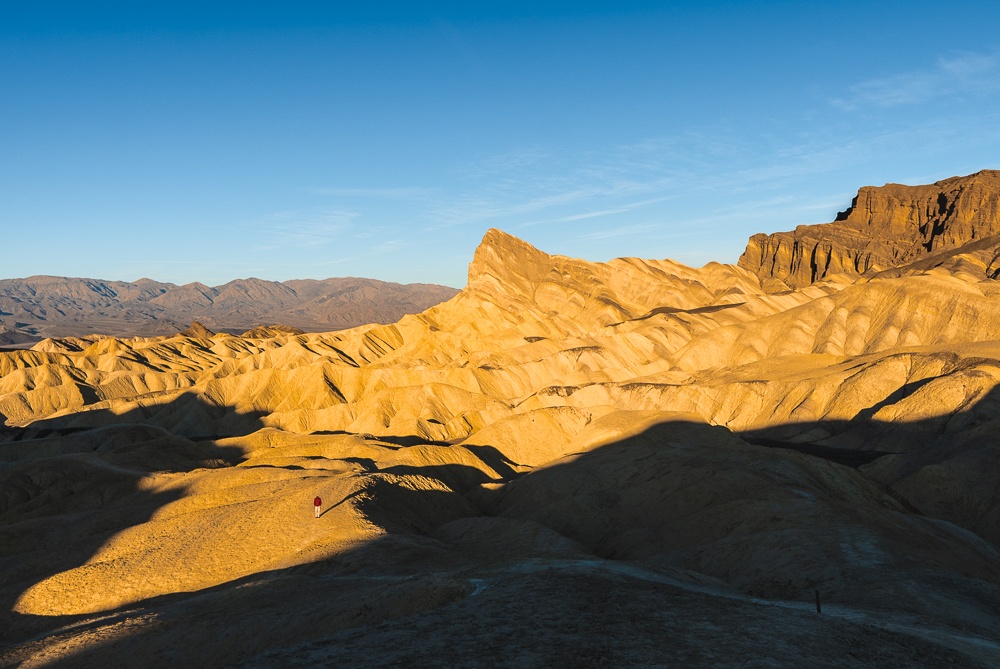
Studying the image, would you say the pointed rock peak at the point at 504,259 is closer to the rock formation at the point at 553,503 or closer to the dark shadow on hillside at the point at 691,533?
the rock formation at the point at 553,503

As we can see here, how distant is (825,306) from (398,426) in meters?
63.1

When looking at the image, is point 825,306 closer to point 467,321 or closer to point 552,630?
point 467,321

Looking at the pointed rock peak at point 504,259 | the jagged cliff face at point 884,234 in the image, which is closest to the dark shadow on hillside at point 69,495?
the pointed rock peak at point 504,259

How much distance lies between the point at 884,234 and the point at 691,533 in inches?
6540

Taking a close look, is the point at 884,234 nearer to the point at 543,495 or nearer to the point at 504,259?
the point at 504,259

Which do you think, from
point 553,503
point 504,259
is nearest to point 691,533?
point 553,503

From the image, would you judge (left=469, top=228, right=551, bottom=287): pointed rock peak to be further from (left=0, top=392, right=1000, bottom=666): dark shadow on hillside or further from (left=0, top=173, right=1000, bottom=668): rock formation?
(left=0, top=392, right=1000, bottom=666): dark shadow on hillside

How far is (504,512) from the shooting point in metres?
49.5

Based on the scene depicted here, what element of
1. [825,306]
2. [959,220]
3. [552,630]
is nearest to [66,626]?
[552,630]

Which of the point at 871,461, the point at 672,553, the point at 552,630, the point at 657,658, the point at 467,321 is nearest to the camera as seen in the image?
the point at 657,658

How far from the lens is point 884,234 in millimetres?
178500

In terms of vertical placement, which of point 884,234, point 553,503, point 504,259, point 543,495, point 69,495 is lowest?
point 553,503

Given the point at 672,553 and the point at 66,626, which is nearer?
the point at 66,626

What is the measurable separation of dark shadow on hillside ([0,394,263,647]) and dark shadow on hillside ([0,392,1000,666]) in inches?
81.6
